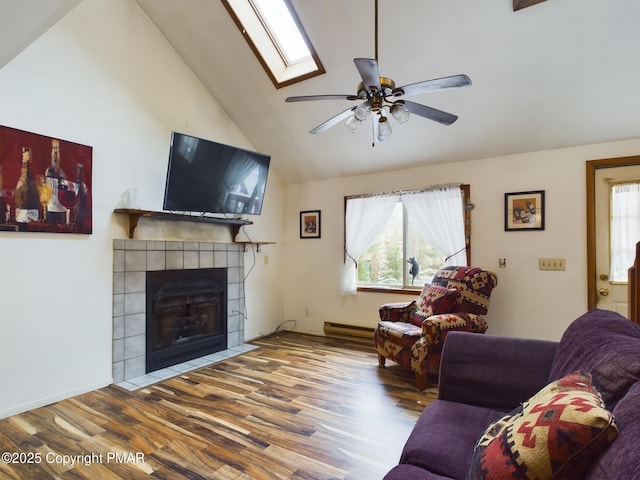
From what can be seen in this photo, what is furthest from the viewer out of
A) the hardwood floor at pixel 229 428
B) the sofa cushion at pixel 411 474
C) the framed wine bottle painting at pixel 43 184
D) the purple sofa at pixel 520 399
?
the framed wine bottle painting at pixel 43 184

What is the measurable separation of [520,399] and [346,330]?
294 cm

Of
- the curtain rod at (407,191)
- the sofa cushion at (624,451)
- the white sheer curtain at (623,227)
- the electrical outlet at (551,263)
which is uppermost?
the curtain rod at (407,191)

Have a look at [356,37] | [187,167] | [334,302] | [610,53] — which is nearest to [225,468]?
[187,167]

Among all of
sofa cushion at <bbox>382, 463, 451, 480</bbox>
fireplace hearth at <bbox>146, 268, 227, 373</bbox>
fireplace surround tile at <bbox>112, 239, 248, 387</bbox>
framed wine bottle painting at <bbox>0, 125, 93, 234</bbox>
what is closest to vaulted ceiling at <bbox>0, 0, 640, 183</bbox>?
framed wine bottle painting at <bbox>0, 125, 93, 234</bbox>

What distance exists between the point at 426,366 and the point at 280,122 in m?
3.04

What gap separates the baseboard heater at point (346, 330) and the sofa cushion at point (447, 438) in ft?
8.67

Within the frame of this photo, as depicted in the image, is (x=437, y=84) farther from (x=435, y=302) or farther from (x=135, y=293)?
(x=135, y=293)

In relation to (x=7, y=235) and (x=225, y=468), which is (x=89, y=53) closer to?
(x=7, y=235)

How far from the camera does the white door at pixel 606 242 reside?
3117mm

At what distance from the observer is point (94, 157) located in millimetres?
2898

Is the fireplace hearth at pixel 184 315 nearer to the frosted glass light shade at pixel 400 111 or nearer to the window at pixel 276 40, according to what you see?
the window at pixel 276 40

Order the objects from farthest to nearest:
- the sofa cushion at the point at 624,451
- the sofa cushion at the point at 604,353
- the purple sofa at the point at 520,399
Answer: the sofa cushion at the point at 604,353 < the purple sofa at the point at 520,399 < the sofa cushion at the point at 624,451

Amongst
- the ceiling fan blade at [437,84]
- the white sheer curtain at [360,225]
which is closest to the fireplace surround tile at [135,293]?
the white sheer curtain at [360,225]

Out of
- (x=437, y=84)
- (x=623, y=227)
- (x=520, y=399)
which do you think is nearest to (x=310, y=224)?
(x=437, y=84)
